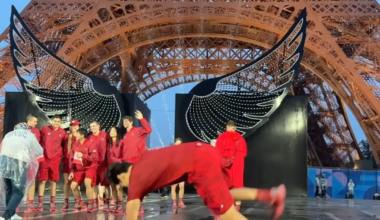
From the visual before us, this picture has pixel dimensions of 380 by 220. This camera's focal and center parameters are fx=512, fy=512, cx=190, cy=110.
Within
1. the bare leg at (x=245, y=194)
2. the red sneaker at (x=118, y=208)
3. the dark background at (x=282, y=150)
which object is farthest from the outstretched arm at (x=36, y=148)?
the dark background at (x=282, y=150)

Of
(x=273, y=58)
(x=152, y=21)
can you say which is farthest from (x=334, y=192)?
(x=152, y=21)

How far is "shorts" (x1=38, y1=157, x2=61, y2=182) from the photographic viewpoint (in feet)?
28.3

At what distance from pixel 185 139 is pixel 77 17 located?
32.0 ft

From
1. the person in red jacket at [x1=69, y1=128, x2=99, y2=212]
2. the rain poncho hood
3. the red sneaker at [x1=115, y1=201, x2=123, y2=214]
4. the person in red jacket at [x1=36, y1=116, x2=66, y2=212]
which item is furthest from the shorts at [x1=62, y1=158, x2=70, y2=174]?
the rain poncho hood

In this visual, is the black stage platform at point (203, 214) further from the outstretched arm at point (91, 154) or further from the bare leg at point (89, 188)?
the outstretched arm at point (91, 154)

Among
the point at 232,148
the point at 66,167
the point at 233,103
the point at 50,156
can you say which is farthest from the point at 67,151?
the point at 233,103

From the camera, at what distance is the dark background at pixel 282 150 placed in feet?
51.5

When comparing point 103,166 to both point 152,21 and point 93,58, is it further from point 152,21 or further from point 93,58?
point 93,58

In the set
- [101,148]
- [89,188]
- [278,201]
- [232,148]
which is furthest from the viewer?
[101,148]

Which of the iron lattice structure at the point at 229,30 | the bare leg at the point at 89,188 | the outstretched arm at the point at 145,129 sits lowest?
the bare leg at the point at 89,188

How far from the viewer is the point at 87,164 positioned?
340 inches

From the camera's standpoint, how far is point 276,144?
15766 mm

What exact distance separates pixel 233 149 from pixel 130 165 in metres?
4.14

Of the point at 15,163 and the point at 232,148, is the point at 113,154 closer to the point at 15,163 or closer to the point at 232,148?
the point at 232,148
